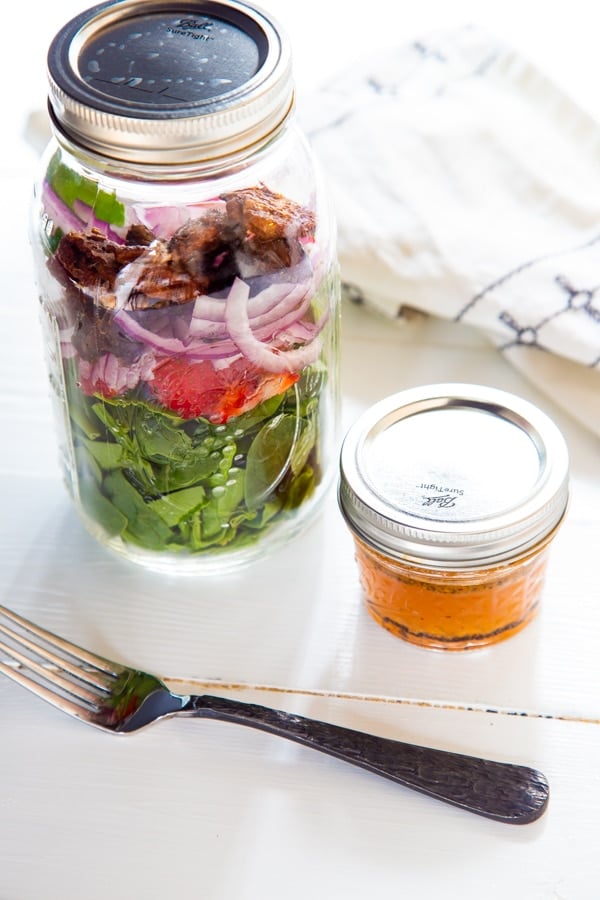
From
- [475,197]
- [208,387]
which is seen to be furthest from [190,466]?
[475,197]

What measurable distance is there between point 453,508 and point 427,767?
0.17 m

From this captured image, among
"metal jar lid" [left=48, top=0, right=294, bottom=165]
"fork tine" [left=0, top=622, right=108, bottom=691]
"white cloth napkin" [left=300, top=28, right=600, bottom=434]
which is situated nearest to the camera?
"metal jar lid" [left=48, top=0, right=294, bottom=165]

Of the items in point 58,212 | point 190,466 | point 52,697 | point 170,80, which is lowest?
point 52,697

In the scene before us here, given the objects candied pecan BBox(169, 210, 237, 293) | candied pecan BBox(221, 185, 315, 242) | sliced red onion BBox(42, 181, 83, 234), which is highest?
candied pecan BBox(221, 185, 315, 242)

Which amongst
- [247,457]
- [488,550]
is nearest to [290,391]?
[247,457]

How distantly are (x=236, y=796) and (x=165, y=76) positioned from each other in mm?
452

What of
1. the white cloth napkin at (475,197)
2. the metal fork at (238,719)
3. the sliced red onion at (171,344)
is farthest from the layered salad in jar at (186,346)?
the white cloth napkin at (475,197)

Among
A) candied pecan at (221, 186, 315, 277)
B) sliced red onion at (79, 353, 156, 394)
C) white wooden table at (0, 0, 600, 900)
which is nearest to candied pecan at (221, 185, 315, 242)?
candied pecan at (221, 186, 315, 277)

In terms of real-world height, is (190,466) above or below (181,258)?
below

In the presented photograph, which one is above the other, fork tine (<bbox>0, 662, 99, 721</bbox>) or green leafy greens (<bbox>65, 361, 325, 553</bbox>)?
green leafy greens (<bbox>65, 361, 325, 553</bbox>)

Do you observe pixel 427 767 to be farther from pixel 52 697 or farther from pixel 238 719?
pixel 52 697

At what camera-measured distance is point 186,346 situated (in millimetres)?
752

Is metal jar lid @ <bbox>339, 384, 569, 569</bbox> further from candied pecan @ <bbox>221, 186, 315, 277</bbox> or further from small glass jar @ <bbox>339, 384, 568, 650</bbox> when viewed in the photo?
candied pecan @ <bbox>221, 186, 315, 277</bbox>

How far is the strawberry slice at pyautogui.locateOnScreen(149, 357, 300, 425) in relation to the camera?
0.76 meters
